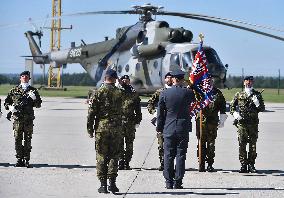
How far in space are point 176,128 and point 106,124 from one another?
1.02 metres

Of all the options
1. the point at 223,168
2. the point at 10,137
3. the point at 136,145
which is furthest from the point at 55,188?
the point at 10,137

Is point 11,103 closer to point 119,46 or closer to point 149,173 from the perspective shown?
point 149,173

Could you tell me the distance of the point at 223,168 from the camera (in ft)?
31.8

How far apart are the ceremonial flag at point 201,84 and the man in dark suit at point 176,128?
54.3 inches

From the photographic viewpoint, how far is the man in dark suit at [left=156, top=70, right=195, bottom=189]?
310 inches

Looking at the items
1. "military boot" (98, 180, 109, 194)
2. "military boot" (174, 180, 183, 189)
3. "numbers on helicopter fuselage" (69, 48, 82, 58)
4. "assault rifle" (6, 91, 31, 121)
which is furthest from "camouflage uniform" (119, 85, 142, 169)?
"numbers on helicopter fuselage" (69, 48, 82, 58)

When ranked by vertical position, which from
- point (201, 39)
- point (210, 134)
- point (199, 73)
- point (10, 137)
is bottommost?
point (10, 137)

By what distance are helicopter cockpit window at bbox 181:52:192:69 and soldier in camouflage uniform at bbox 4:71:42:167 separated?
1373 cm

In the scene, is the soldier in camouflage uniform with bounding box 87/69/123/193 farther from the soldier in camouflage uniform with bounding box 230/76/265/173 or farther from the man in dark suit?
the soldier in camouflage uniform with bounding box 230/76/265/173

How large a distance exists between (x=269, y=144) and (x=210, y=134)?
13.9ft

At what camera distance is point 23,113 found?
9648mm

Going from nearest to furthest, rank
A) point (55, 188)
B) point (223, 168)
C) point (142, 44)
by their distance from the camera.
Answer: point (55, 188)
point (223, 168)
point (142, 44)

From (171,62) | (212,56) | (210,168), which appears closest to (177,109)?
(210,168)

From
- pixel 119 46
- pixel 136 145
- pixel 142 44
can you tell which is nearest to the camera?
pixel 136 145
